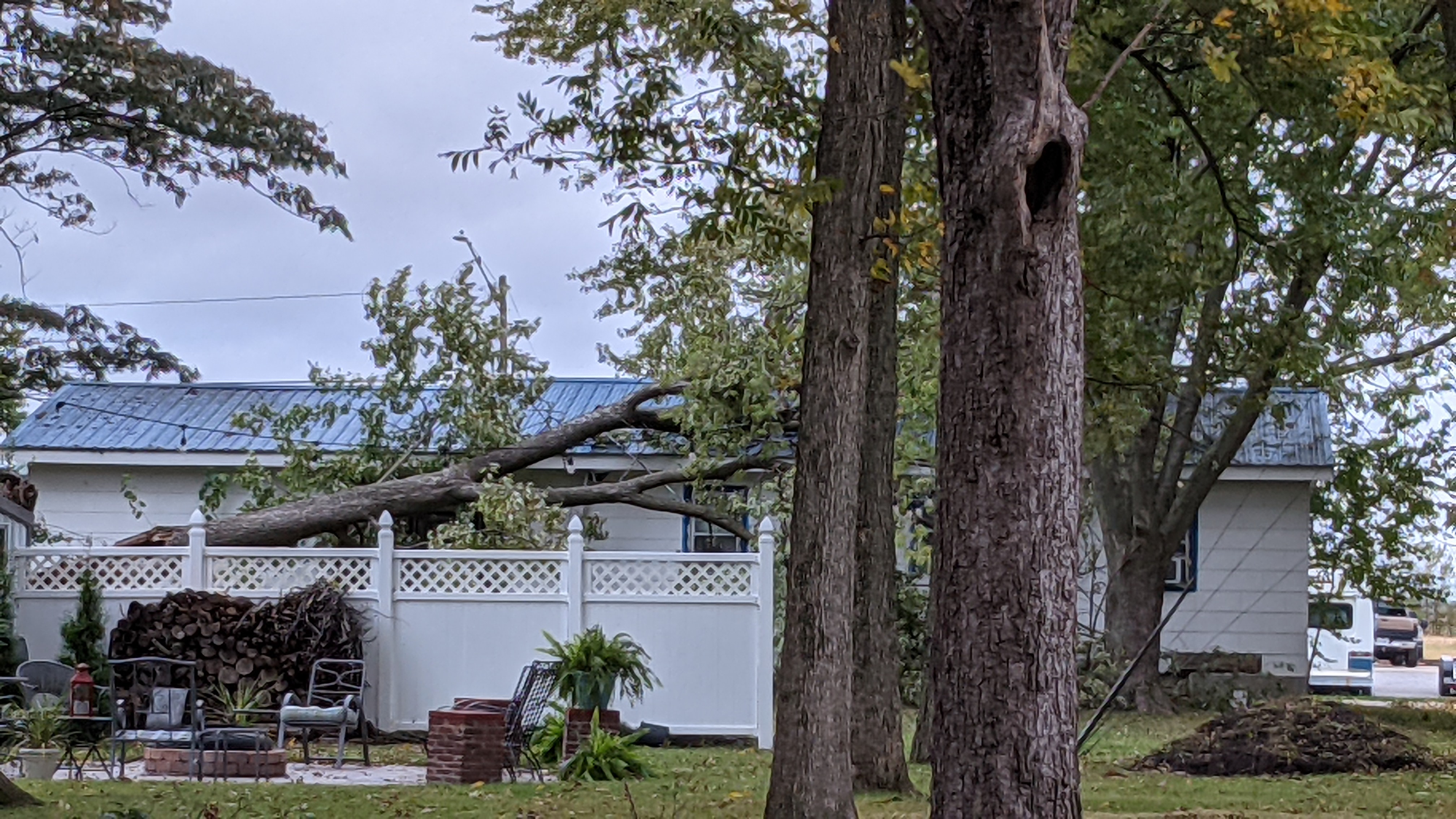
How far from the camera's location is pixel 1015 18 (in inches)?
201

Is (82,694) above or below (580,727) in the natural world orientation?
above

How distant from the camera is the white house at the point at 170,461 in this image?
68.2 ft

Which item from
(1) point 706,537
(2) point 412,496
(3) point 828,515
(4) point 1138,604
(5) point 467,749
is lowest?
(5) point 467,749

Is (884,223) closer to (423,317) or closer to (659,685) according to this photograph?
(659,685)

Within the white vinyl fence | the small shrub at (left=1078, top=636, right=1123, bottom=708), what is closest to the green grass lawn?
the white vinyl fence

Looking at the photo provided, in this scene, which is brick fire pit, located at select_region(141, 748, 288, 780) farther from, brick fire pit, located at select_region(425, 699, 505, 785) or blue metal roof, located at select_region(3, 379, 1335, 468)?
blue metal roof, located at select_region(3, 379, 1335, 468)

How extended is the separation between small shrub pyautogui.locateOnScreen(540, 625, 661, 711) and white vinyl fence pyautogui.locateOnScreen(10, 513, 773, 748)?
1.09 m

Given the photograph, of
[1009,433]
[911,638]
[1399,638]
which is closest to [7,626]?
[911,638]

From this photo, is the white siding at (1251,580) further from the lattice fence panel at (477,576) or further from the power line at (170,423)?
the power line at (170,423)

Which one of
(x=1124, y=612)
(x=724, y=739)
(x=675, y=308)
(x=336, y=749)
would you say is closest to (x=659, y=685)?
(x=724, y=739)

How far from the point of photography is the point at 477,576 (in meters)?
16.0

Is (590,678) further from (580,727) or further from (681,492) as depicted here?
(681,492)

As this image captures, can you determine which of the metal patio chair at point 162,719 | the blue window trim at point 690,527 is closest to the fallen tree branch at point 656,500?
the blue window trim at point 690,527

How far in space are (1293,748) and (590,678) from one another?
577cm
